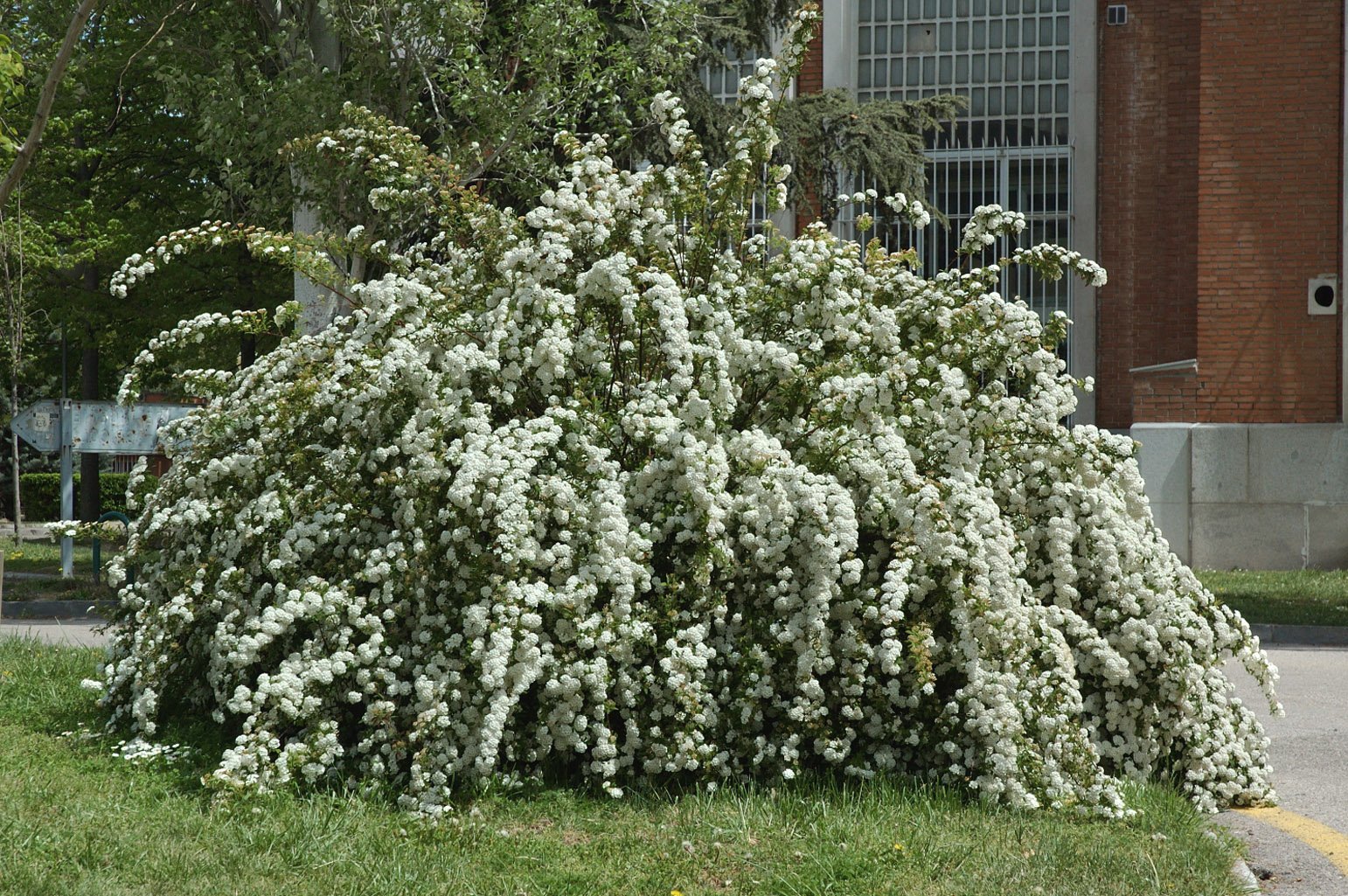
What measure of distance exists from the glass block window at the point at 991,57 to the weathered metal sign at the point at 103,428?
1307 cm

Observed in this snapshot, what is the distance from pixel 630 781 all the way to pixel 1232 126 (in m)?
14.2

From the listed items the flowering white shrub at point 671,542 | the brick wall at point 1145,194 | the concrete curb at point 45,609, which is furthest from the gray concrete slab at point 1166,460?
the concrete curb at point 45,609

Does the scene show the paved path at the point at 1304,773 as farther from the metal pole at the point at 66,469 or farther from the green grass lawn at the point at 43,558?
the green grass lawn at the point at 43,558

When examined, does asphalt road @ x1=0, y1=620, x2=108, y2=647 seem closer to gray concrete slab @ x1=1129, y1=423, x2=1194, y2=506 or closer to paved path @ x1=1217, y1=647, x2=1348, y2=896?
paved path @ x1=1217, y1=647, x2=1348, y2=896

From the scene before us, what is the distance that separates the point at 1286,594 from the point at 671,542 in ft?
34.6

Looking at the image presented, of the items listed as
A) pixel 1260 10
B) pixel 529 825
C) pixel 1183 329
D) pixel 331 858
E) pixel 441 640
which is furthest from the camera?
pixel 1183 329

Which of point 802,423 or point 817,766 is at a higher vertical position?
point 802,423

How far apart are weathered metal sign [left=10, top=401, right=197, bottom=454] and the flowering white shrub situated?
26.4 feet

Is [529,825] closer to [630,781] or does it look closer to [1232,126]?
[630,781]

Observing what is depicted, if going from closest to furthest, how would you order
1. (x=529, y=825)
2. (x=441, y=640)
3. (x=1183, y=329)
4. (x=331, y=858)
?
(x=331, y=858) < (x=529, y=825) < (x=441, y=640) < (x=1183, y=329)

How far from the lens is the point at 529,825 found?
498cm

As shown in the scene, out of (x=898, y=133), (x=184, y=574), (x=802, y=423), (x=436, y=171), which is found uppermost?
(x=898, y=133)

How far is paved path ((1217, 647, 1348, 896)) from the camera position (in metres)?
4.90

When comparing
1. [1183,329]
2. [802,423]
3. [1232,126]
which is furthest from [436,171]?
[1183,329]
